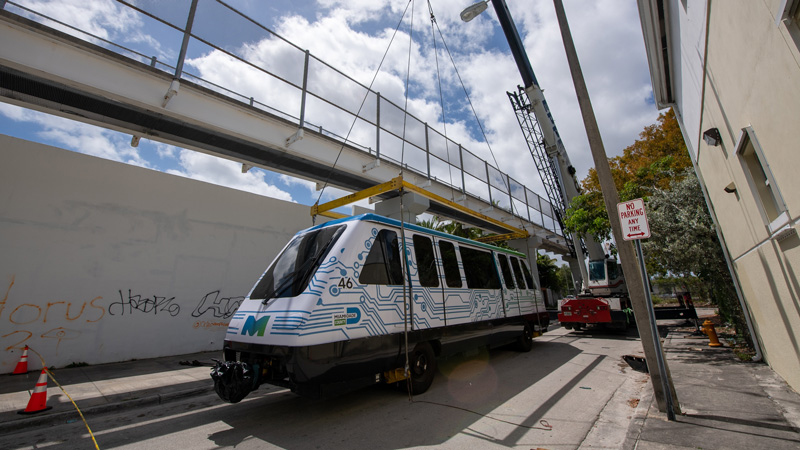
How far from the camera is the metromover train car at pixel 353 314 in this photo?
13.1 feet

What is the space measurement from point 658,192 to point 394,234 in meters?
8.02

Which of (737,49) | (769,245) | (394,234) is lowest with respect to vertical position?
(769,245)

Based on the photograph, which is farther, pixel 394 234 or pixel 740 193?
pixel 394 234

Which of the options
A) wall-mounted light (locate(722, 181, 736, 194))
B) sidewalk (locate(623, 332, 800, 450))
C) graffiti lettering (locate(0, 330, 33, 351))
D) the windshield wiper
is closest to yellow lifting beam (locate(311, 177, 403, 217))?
the windshield wiper

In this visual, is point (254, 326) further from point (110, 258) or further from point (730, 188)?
point (730, 188)

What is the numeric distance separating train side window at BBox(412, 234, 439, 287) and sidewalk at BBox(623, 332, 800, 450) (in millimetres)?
3143

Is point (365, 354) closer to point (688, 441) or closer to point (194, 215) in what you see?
point (688, 441)

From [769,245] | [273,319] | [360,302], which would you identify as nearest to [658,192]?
[769,245]

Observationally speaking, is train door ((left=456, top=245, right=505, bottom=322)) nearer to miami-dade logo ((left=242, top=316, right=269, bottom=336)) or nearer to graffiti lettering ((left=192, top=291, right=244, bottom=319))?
miami-dade logo ((left=242, top=316, right=269, bottom=336))

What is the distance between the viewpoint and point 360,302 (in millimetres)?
4594

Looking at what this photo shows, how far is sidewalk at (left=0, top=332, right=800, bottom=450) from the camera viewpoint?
3.38 meters

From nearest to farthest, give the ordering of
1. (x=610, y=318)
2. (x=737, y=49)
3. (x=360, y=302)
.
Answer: (x=737, y=49), (x=360, y=302), (x=610, y=318)

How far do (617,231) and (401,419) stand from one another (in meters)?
3.73

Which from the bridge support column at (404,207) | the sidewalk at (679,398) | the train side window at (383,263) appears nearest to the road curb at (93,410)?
the sidewalk at (679,398)
